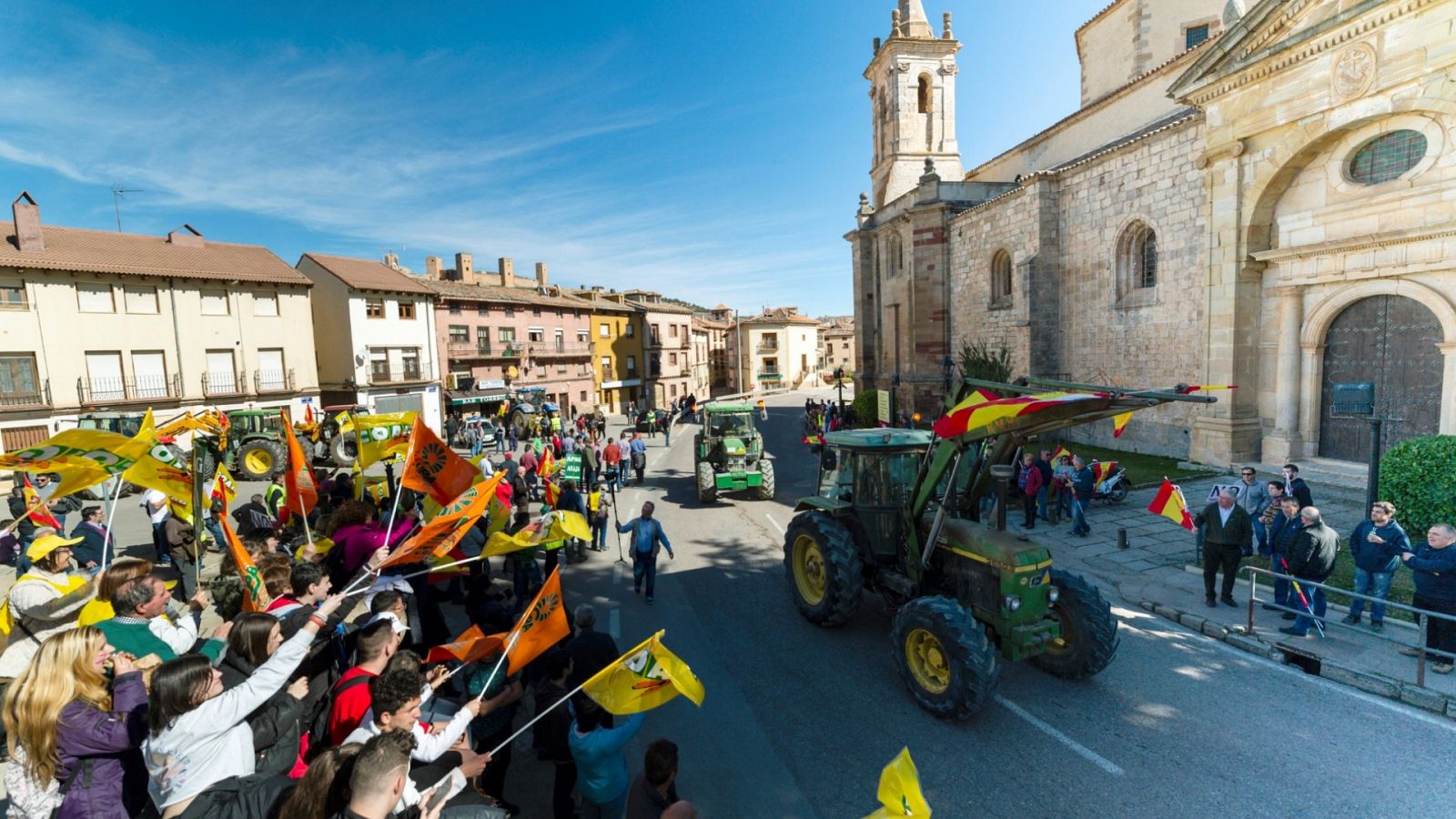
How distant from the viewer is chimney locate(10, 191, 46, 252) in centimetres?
2002

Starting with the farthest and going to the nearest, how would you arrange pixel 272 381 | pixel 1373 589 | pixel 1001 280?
pixel 272 381, pixel 1001 280, pixel 1373 589

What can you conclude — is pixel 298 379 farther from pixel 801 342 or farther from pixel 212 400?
pixel 801 342

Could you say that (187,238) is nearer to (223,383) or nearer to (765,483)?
(223,383)

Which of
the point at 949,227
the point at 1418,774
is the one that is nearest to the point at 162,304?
the point at 949,227

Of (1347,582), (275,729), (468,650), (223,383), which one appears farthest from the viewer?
(223,383)

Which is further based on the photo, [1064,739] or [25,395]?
[25,395]

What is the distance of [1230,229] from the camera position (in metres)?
13.5

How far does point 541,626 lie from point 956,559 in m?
3.92

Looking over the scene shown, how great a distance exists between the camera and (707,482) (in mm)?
14055

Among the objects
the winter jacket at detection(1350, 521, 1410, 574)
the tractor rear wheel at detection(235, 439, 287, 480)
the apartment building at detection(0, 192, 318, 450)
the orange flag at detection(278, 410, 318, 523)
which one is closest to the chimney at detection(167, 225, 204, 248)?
the apartment building at detection(0, 192, 318, 450)

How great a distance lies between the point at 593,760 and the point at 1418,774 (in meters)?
5.86

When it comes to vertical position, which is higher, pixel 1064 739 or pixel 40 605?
pixel 40 605

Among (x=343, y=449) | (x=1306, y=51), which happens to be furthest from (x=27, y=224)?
(x=1306, y=51)

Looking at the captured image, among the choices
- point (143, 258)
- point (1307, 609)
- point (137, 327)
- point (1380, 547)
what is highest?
point (143, 258)
